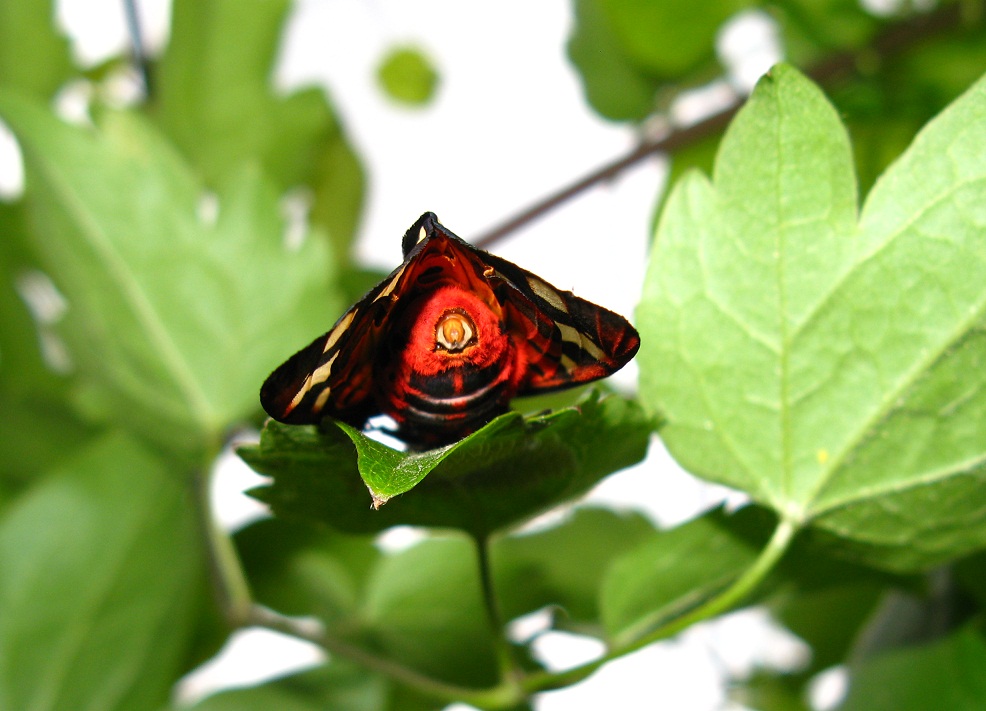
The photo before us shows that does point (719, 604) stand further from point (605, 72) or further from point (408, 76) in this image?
point (408, 76)

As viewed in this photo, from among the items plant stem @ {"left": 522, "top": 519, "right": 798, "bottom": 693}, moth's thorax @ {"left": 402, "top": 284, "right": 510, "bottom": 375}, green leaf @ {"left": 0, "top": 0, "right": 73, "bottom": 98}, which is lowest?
plant stem @ {"left": 522, "top": 519, "right": 798, "bottom": 693}

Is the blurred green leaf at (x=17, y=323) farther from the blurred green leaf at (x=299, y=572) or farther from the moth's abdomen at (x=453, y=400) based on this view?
the moth's abdomen at (x=453, y=400)

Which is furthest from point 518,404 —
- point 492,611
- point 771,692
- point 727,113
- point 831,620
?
point 771,692

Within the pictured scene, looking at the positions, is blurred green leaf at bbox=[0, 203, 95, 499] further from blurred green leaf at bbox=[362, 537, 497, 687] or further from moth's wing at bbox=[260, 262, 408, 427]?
moth's wing at bbox=[260, 262, 408, 427]

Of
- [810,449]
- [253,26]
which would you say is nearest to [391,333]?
[810,449]

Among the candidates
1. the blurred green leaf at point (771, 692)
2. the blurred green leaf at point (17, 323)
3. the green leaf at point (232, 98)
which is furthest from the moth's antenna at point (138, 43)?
the blurred green leaf at point (771, 692)

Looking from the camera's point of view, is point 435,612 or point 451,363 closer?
point 451,363

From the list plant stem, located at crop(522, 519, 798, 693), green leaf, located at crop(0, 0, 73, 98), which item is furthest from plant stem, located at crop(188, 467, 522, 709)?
green leaf, located at crop(0, 0, 73, 98)

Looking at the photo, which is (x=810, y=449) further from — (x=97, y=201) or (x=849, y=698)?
(x=97, y=201)
